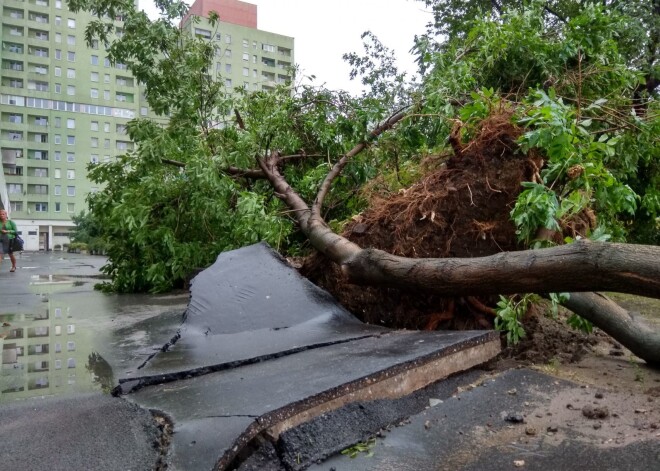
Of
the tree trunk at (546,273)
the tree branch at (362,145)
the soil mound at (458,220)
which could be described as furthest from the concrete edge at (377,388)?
the tree branch at (362,145)

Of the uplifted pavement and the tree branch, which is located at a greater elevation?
the tree branch

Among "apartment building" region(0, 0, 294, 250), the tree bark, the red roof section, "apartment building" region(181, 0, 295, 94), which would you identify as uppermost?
the red roof section

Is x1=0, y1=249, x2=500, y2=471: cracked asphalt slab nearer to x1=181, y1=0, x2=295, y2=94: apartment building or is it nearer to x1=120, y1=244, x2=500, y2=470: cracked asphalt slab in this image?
x1=120, y1=244, x2=500, y2=470: cracked asphalt slab

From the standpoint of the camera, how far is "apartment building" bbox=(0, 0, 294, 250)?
56.7m

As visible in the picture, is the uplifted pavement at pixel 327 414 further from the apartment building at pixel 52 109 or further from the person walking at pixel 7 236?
the apartment building at pixel 52 109

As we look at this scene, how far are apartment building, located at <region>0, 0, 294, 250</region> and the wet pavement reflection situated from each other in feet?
177

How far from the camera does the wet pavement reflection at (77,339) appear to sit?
8.95 feet

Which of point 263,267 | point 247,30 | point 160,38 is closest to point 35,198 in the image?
point 247,30

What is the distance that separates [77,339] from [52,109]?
63.8 m

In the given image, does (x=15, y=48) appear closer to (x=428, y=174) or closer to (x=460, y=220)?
(x=428, y=174)

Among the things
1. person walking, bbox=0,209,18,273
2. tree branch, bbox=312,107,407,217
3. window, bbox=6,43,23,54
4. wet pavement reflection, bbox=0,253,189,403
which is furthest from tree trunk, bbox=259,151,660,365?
window, bbox=6,43,23,54

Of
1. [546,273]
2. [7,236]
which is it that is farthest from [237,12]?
[546,273]

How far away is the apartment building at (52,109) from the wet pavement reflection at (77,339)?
54.1m

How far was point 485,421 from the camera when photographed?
6.77 feet
